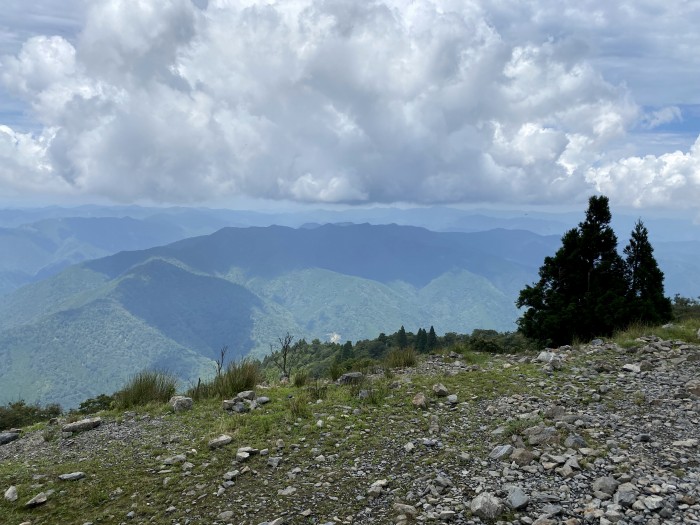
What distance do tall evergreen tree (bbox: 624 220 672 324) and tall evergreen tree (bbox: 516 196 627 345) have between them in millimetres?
466

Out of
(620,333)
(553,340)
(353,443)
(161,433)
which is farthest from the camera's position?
(553,340)

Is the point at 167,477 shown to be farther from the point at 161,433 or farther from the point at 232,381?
the point at 232,381

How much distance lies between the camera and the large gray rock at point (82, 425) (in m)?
10.3

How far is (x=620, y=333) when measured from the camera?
1675cm

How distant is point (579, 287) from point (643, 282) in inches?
112

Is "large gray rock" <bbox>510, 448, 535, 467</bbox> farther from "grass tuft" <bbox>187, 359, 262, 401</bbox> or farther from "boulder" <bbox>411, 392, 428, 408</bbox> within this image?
"grass tuft" <bbox>187, 359, 262, 401</bbox>

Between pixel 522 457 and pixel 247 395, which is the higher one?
pixel 522 457

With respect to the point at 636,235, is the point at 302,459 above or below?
below

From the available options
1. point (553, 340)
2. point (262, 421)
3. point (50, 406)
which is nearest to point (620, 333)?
point (553, 340)

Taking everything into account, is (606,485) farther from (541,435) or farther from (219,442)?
(219,442)

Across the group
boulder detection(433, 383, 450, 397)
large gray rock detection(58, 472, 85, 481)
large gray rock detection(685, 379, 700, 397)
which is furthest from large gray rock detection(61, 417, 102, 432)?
large gray rock detection(685, 379, 700, 397)

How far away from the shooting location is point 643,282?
22.0 metres

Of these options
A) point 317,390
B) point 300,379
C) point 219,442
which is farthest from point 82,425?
point 300,379

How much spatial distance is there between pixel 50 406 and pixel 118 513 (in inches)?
653
